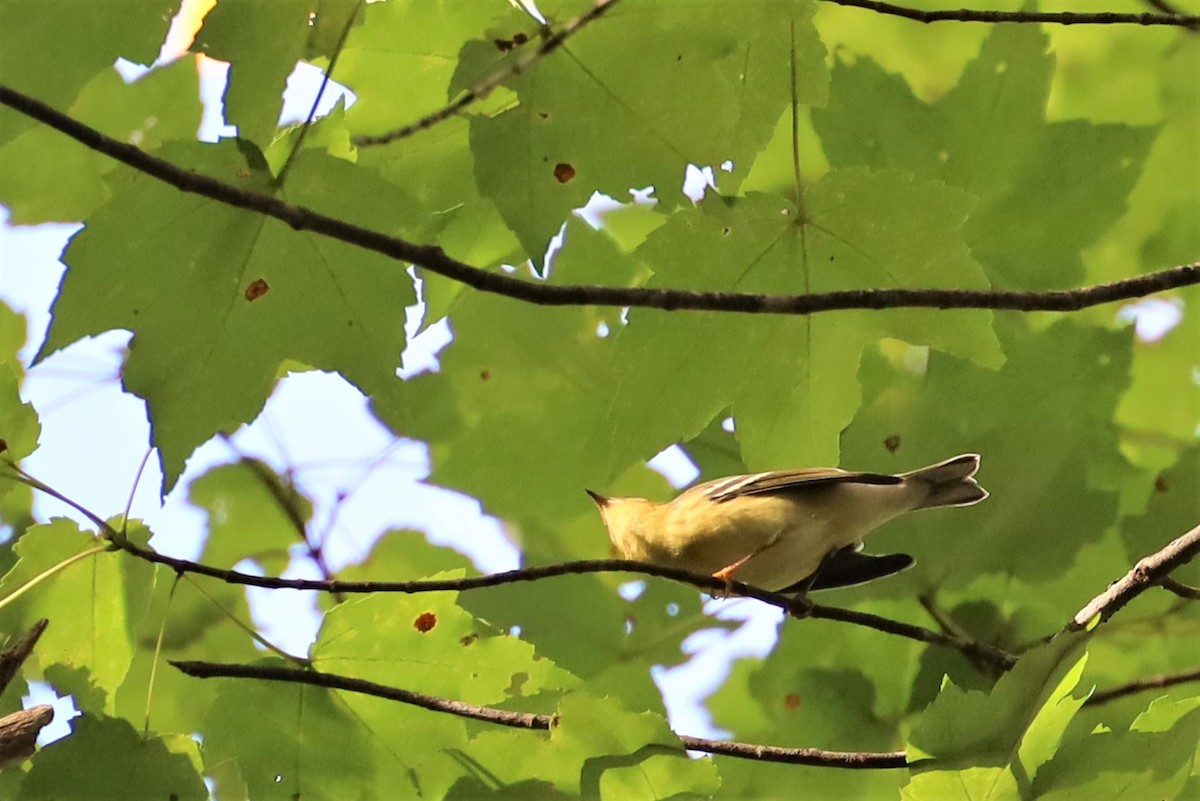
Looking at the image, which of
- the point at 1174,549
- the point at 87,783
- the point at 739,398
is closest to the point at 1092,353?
the point at 1174,549

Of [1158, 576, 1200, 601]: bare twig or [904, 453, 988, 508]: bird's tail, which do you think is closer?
[1158, 576, 1200, 601]: bare twig

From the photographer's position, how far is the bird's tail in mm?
1689

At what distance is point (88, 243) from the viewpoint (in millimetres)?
1177

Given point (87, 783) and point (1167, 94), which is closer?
point (87, 783)

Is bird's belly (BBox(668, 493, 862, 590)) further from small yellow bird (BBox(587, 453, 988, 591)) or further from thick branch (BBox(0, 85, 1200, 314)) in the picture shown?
thick branch (BBox(0, 85, 1200, 314))

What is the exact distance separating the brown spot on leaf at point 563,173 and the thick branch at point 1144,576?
768 mm

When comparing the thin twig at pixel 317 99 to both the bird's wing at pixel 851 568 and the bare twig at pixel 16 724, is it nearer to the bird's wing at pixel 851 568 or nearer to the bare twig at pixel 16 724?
the bare twig at pixel 16 724

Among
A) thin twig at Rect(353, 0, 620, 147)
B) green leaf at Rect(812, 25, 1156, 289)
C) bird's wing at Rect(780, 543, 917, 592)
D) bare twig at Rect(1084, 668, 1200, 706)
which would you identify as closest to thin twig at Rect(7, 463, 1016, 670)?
bare twig at Rect(1084, 668, 1200, 706)

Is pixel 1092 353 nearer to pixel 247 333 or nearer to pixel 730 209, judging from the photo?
pixel 730 209

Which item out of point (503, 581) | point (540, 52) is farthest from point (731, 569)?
point (540, 52)

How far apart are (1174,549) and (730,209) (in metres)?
0.65

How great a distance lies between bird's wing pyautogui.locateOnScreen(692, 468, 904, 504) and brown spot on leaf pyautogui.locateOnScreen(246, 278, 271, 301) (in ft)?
2.84

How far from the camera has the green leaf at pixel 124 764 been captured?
1.29 meters

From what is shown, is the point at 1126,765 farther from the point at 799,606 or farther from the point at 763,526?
the point at 763,526
